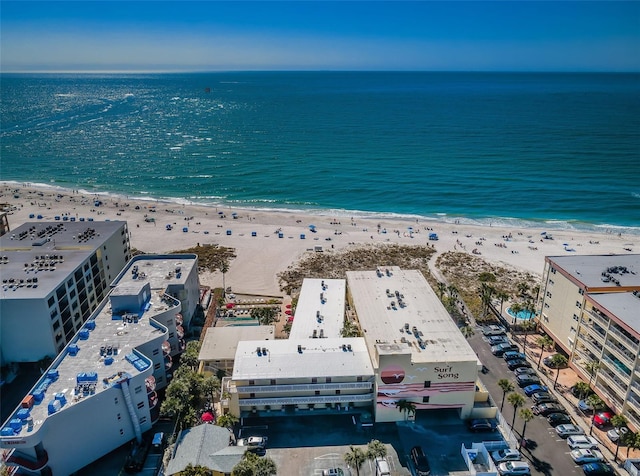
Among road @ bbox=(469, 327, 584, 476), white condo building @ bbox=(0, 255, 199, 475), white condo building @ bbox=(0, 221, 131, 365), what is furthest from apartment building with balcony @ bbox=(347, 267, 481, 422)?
white condo building @ bbox=(0, 221, 131, 365)

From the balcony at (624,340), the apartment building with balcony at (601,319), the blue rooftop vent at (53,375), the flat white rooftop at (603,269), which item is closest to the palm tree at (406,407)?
the apartment building with balcony at (601,319)

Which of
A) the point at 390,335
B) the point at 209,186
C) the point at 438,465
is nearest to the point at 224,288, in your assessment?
the point at 390,335

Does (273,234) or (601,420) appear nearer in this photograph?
(601,420)

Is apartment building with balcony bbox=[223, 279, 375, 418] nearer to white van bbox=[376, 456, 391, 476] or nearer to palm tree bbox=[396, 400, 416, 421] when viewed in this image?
palm tree bbox=[396, 400, 416, 421]

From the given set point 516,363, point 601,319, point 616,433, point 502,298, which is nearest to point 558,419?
point 616,433

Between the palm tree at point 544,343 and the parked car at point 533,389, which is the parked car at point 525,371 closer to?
the parked car at point 533,389

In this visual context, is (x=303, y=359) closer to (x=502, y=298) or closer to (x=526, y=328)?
(x=526, y=328)

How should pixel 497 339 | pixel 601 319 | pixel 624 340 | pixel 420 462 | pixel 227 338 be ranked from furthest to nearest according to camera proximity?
pixel 497 339, pixel 227 338, pixel 601 319, pixel 624 340, pixel 420 462
